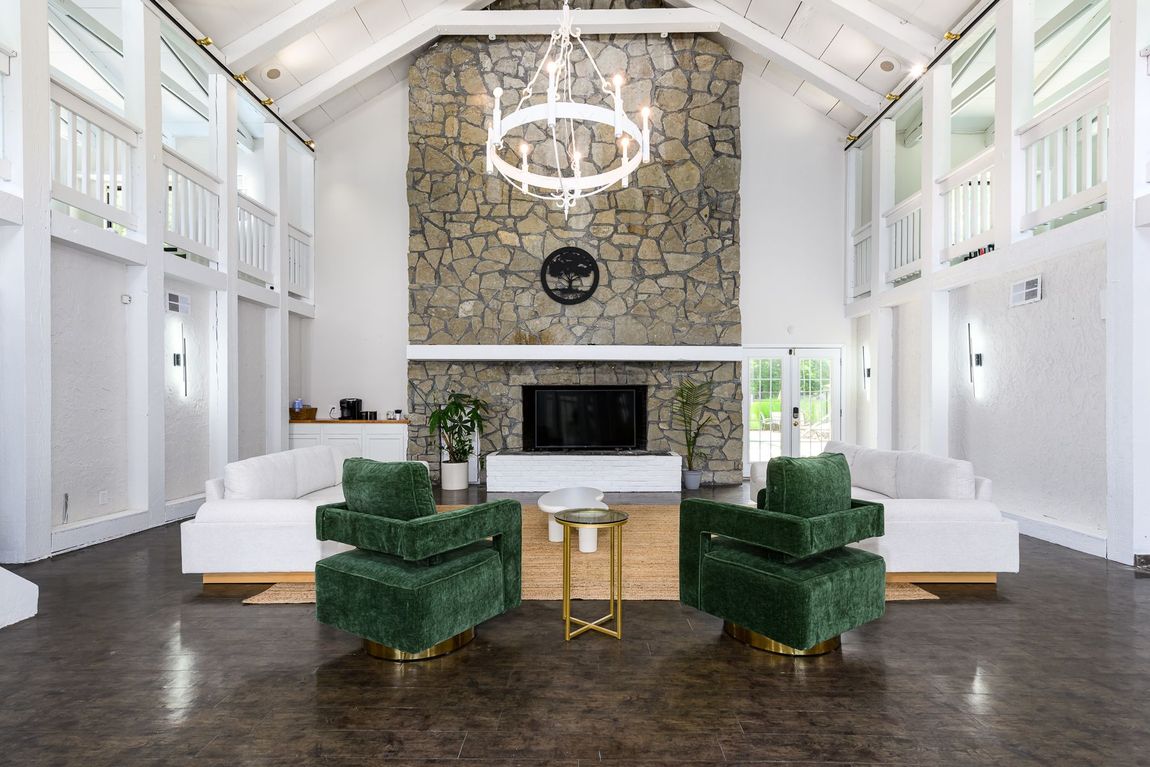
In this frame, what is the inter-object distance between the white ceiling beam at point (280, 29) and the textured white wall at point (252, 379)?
103 inches

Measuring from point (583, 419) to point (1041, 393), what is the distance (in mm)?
4826

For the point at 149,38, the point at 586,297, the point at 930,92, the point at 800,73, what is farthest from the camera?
the point at 586,297

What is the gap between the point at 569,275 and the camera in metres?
8.11

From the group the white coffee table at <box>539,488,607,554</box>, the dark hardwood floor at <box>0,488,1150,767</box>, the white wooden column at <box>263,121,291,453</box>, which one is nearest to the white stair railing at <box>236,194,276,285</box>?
the white wooden column at <box>263,121,291,453</box>

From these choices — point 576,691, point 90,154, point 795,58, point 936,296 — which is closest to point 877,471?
point 936,296

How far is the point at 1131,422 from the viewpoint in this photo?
4305 mm

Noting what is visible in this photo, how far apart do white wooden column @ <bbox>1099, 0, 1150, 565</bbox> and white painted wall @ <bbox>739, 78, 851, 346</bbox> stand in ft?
13.8

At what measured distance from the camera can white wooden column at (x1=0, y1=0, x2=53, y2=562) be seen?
425cm

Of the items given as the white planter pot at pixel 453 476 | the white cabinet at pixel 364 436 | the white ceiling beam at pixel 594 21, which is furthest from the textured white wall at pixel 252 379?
the white ceiling beam at pixel 594 21

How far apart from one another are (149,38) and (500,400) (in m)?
5.11

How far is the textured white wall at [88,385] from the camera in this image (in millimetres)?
4691

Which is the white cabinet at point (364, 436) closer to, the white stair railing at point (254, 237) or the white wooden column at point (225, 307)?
the white wooden column at point (225, 307)

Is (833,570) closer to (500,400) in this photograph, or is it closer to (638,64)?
(500,400)

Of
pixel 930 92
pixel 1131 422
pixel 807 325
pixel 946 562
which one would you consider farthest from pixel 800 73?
pixel 946 562
